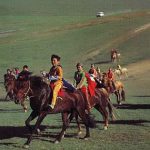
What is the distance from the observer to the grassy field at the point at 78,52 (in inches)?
683

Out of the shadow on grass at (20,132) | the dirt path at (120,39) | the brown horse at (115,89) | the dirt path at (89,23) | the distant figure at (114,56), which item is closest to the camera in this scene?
the shadow on grass at (20,132)

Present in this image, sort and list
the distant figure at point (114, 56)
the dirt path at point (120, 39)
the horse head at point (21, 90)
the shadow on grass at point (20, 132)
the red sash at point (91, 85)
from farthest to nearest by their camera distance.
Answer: the dirt path at point (120, 39), the distant figure at point (114, 56), the red sash at point (91, 85), the shadow on grass at point (20, 132), the horse head at point (21, 90)

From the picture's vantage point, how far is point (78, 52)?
2416 inches

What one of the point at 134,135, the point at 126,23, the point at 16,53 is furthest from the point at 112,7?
the point at 134,135

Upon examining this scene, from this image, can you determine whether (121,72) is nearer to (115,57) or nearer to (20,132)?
(115,57)

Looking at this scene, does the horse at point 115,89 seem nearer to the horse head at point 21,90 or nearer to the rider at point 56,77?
the rider at point 56,77

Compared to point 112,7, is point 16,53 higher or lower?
lower

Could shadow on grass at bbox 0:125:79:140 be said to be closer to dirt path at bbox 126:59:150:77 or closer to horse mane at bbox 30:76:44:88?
horse mane at bbox 30:76:44:88

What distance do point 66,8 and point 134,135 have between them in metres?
101

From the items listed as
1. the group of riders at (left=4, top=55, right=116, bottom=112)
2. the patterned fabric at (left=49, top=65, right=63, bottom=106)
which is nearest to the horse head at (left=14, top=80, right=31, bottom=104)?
the group of riders at (left=4, top=55, right=116, bottom=112)

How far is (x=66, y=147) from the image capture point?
624 inches

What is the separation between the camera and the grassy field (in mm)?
17359

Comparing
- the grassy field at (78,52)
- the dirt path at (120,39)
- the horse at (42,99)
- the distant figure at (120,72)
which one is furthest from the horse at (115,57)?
the horse at (42,99)

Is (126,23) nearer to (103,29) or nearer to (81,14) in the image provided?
(103,29)
